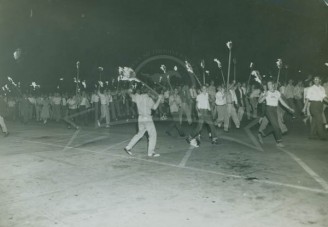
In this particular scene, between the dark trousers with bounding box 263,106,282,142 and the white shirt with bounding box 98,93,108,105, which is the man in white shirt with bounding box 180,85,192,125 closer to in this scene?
the white shirt with bounding box 98,93,108,105

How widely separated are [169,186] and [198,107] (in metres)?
6.01

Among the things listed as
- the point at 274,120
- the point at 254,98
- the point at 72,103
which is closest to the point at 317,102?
the point at 274,120

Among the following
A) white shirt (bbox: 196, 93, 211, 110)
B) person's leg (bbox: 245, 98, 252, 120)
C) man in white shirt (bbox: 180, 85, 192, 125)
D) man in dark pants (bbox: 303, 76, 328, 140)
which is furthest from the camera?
person's leg (bbox: 245, 98, 252, 120)

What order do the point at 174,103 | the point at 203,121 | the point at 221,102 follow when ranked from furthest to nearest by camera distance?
the point at 174,103 → the point at 221,102 → the point at 203,121

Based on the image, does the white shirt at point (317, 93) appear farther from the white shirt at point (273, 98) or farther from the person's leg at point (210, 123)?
the person's leg at point (210, 123)

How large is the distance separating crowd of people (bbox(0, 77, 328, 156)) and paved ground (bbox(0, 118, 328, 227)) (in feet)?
3.38

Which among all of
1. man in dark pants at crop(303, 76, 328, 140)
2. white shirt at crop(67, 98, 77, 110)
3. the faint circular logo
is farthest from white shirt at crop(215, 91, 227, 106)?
the faint circular logo

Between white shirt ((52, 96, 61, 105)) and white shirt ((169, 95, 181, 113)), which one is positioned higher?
white shirt ((52, 96, 61, 105))

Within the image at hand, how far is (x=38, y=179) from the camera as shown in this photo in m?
7.73

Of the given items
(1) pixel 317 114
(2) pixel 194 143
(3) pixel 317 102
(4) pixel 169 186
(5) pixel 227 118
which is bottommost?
(4) pixel 169 186

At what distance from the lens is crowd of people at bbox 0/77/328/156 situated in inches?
451

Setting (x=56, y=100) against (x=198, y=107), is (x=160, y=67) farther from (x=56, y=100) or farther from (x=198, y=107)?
(x=198, y=107)

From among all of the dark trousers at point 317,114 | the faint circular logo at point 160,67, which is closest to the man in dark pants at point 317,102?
the dark trousers at point 317,114

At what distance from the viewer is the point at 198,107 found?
12.6 m
